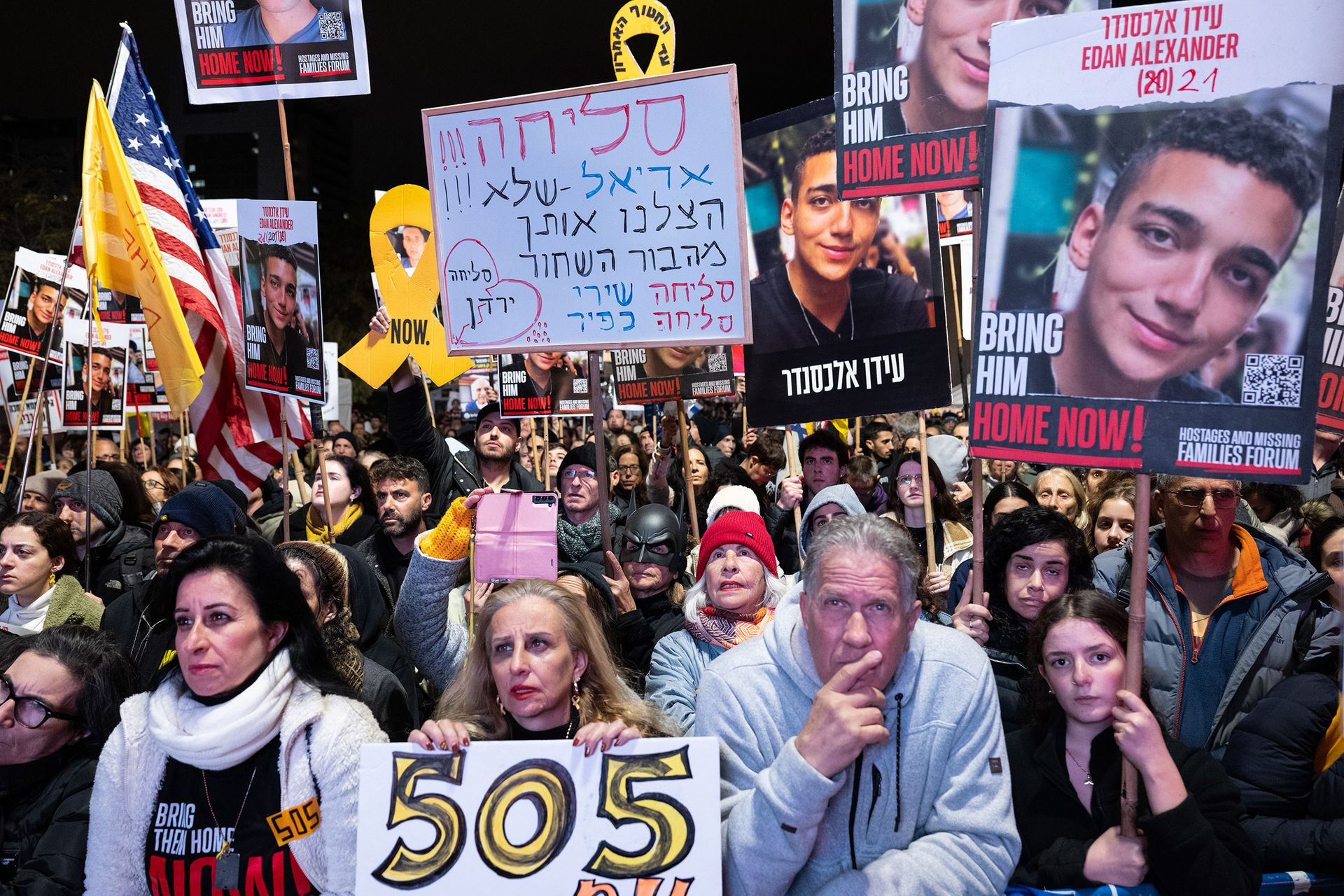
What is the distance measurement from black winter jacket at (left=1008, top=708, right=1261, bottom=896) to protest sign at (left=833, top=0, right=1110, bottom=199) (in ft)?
6.56

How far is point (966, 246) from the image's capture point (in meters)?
7.69

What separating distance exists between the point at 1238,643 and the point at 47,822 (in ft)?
11.3

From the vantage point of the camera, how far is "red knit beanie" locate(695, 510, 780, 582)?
411 centimetres

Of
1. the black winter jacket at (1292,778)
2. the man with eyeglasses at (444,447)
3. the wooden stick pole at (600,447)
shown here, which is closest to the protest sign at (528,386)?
the man with eyeglasses at (444,447)

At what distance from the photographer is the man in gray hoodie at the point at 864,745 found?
2.33 metres

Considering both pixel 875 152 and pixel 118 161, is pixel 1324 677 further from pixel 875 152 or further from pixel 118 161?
pixel 118 161

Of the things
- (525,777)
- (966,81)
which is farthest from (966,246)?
(525,777)

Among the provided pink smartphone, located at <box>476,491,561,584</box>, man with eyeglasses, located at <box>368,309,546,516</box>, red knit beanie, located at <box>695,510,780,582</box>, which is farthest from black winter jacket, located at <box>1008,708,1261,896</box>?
man with eyeglasses, located at <box>368,309,546,516</box>

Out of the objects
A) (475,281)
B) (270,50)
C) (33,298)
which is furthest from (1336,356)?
(33,298)

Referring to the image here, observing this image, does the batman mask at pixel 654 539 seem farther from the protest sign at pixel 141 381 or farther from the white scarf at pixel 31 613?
the protest sign at pixel 141 381

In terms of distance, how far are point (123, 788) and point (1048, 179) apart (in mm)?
2633

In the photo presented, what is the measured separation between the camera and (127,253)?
5.80 m

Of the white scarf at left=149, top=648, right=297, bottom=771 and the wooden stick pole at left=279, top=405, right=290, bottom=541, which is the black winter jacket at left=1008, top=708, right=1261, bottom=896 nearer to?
the white scarf at left=149, top=648, right=297, bottom=771

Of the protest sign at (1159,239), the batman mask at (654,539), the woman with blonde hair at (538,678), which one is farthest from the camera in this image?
the batman mask at (654,539)
